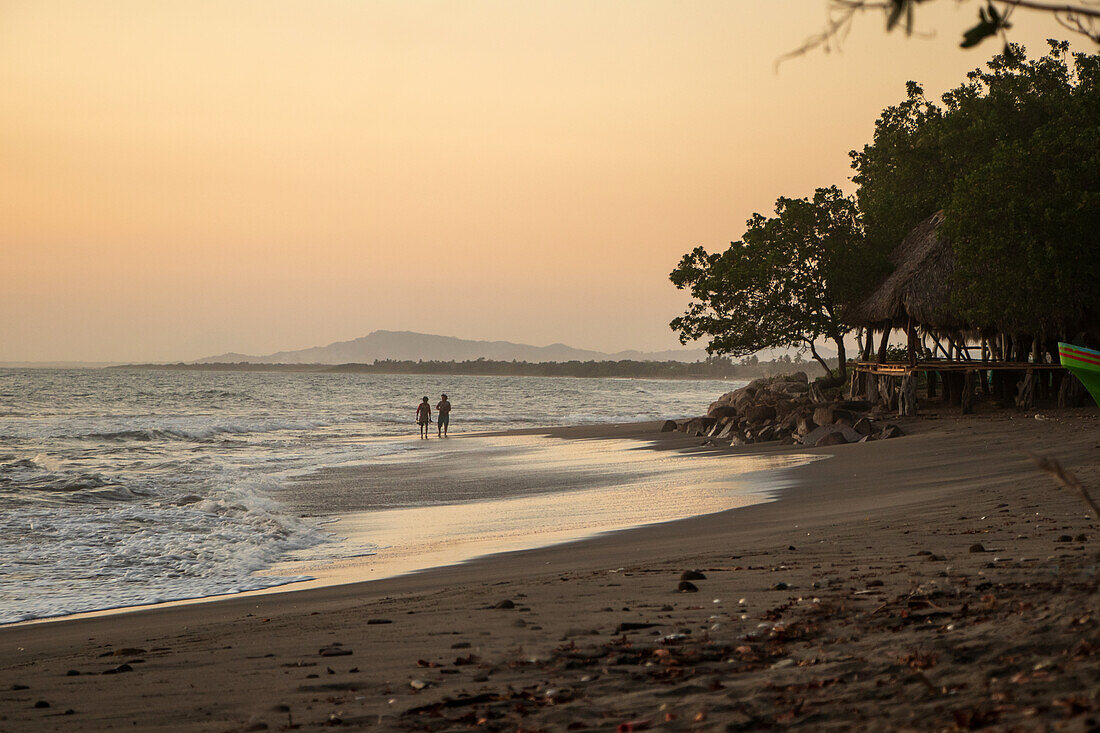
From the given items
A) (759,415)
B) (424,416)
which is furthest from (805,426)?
(424,416)

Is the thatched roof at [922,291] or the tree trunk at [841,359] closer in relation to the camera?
the thatched roof at [922,291]

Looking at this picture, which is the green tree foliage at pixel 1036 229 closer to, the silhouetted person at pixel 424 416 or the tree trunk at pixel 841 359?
the tree trunk at pixel 841 359

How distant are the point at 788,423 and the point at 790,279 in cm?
776

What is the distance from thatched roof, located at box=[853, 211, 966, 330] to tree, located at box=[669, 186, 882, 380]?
2277 millimetres

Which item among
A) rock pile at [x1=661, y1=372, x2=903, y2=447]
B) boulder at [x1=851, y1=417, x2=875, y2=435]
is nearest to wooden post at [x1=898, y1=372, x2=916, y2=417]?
rock pile at [x1=661, y1=372, x2=903, y2=447]

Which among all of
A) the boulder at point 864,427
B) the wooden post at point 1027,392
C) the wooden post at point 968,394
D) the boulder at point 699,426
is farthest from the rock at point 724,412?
the wooden post at point 1027,392

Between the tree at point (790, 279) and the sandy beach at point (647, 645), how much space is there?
22496mm

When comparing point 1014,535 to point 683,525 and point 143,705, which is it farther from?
point 143,705

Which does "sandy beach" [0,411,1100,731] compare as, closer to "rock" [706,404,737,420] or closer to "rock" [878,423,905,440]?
"rock" [878,423,905,440]

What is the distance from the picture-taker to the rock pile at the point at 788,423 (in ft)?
69.1

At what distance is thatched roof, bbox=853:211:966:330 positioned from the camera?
25.2 meters

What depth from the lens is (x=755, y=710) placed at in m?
3.40

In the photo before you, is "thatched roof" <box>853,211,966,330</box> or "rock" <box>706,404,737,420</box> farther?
"rock" <box>706,404,737,420</box>

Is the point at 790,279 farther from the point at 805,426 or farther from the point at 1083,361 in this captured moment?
the point at 1083,361
